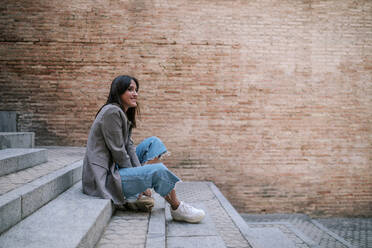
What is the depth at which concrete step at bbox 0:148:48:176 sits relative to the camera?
8.66ft

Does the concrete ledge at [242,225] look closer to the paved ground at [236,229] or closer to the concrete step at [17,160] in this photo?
the paved ground at [236,229]

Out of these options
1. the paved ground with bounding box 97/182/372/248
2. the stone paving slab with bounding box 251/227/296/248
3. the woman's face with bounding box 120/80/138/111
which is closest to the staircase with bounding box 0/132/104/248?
the paved ground with bounding box 97/182/372/248

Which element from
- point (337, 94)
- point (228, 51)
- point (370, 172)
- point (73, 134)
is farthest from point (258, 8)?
point (73, 134)

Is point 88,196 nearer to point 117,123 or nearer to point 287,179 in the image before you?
point 117,123

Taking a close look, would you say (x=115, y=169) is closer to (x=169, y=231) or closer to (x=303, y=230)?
(x=169, y=231)

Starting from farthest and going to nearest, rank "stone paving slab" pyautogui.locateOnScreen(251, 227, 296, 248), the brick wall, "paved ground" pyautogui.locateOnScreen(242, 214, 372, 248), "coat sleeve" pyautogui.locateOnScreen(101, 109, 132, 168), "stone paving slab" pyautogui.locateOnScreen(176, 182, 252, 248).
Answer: the brick wall
"paved ground" pyautogui.locateOnScreen(242, 214, 372, 248)
"stone paving slab" pyautogui.locateOnScreen(251, 227, 296, 248)
"stone paving slab" pyautogui.locateOnScreen(176, 182, 252, 248)
"coat sleeve" pyautogui.locateOnScreen(101, 109, 132, 168)

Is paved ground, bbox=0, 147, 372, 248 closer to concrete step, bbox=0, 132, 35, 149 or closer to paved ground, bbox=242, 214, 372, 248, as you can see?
paved ground, bbox=242, 214, 372, 248

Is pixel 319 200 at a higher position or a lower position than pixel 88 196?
lower

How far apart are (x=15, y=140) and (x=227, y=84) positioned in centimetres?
406

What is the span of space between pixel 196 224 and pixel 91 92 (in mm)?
3898

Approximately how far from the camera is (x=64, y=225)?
77.1 inches

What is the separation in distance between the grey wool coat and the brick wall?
9.77ft

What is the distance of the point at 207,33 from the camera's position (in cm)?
573

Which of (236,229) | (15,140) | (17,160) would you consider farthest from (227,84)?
(17,160)
